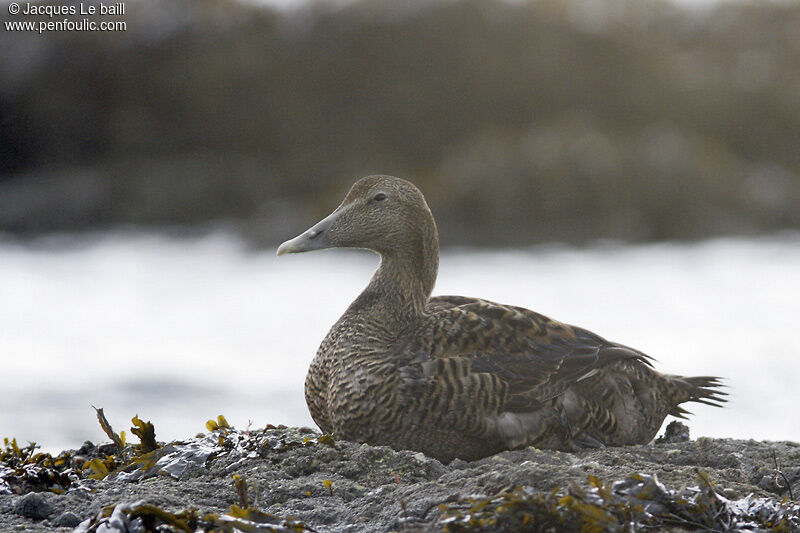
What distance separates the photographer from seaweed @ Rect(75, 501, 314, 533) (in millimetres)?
2662

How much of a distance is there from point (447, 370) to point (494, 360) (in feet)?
0.80

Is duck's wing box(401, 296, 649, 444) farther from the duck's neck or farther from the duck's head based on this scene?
the duck's head

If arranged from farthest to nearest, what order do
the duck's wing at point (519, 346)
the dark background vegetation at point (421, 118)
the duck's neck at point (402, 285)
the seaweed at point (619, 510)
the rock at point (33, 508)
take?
1. the dark background vegetation at point (421, 118)
2. the duck's neck at point (402, 285)
3. the duck's wing at point (519, 346)
4. the rock at point (33, 508)
5. the seaweed at point (619, 510)

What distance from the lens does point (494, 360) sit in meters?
4.21

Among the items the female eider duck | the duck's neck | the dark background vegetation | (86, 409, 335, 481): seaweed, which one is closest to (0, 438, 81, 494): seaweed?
(86, 409, 335, 481): seaweed

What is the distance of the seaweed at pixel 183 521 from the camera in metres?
2.66

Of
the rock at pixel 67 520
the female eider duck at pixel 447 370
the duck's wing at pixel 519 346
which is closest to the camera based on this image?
the rock at pixel 67 520

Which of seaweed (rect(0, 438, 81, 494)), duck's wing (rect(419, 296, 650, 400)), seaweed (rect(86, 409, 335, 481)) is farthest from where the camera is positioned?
duck's wing (rect(419, 296, 650, 400))

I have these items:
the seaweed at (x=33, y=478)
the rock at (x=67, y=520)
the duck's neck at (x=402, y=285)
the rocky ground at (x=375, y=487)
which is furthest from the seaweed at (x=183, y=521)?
the duck's neck at (x=402, y=285)

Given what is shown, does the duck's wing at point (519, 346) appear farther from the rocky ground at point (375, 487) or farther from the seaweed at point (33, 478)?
the seaweed at point (33, 478)

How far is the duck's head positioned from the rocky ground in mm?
938

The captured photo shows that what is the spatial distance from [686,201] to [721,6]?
6706 mm

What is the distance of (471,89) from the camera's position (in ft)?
62.3

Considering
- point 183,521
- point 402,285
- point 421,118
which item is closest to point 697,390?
point 402,285
